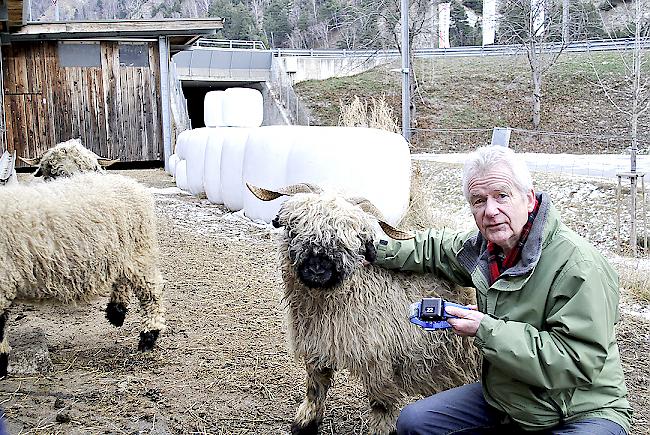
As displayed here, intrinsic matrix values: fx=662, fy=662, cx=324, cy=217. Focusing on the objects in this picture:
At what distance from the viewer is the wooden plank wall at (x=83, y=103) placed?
58.0ft

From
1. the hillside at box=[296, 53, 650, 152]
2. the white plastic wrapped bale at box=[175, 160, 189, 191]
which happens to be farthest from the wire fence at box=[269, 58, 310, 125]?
the white plastic wrapped bale at box=[175, 160, 189, 191]

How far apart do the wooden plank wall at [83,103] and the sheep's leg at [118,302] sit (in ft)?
46.4

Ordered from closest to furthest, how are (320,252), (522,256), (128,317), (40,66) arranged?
(522,256)
(320,252)
(128,317)
(40,66)

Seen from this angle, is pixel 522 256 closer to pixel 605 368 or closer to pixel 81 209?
pixel 605 368

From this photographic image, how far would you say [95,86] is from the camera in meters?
18.2

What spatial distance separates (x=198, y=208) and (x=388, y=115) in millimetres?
4029

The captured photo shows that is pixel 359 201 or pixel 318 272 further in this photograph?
pixel 359 201

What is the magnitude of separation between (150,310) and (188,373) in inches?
28.4

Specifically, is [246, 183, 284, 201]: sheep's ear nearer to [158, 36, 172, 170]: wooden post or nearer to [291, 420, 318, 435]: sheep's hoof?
[291, 420, 318, 435]: sheep's hoof

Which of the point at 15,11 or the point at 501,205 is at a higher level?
the point at 15,11

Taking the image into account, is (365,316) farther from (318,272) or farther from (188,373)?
(188,373)

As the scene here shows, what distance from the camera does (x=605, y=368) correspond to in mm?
2676

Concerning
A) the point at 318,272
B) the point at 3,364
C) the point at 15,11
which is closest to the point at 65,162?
the point at 3,364

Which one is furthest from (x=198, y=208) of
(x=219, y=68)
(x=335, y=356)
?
(x=219, y=68)
